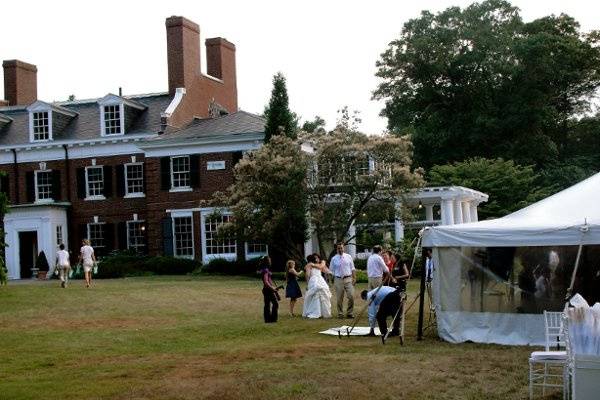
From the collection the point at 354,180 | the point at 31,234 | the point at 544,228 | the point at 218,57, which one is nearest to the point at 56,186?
the point at 31,234

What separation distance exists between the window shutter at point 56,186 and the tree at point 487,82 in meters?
19.1

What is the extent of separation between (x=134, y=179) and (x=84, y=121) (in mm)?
4159

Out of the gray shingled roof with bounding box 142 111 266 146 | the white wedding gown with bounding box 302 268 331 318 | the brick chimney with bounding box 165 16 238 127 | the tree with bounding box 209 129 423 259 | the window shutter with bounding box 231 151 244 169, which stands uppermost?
the brick chimney with bounding box 165 16 238 127

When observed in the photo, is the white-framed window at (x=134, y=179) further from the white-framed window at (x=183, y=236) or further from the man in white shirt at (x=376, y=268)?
the man in white shirt at (x=376, y=268)

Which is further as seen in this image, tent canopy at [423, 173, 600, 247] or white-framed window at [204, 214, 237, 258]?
white-framed window at [204, 214, 237, 258]

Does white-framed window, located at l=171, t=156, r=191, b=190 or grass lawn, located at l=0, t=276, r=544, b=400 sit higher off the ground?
white-framed window, located at l=171, t=156, r=191, b=190

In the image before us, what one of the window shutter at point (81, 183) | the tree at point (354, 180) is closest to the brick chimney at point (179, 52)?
the window shutter at point (81, 183)

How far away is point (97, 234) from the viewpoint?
128 feet

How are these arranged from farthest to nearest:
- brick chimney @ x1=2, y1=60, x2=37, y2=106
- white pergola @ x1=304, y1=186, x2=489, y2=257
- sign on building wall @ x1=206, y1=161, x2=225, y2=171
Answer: brick chimney @ x1=2, y1=60, x2=37, y2=106 < sign on building wall @ x1=206, y1=161, x2=225, y2=171 < white pergola @ x1=304, y1=186, x2=489, y2=257

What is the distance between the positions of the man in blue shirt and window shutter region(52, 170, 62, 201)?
26.7 m

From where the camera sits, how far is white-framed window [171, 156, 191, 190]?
3703 cm

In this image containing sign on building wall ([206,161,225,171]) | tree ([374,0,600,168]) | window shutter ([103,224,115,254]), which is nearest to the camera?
sign on building wall ([206,161,225,171])

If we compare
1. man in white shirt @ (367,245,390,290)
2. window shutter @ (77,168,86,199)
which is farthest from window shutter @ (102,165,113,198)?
man in white shirt @ (367,245,390,290)

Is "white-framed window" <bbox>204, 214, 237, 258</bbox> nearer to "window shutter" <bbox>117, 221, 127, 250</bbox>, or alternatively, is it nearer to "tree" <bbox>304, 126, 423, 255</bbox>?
"window shutter" <bbox>117, 221, 127, 250</bbox>
